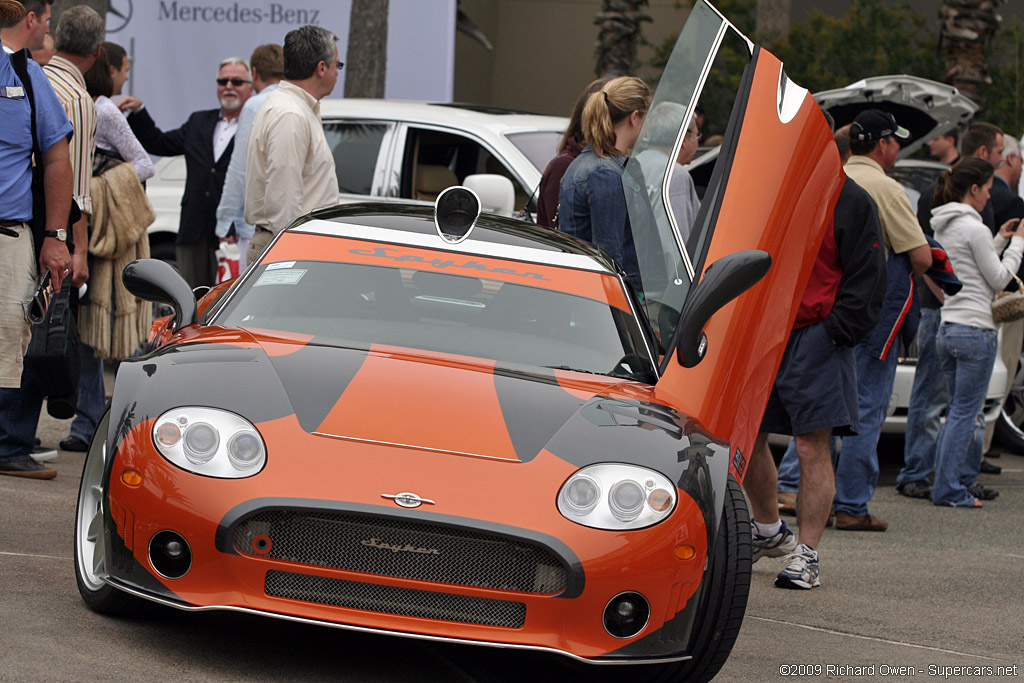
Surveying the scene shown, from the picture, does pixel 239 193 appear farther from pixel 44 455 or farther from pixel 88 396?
pixel 44 455

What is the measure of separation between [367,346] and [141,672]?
49.6 inches

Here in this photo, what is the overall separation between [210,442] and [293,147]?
3.35 meters

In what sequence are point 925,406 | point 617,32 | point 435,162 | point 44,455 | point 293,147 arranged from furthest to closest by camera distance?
point 617,32 < point 435,162 < point 925,406 < point 293,147 < point 44,455

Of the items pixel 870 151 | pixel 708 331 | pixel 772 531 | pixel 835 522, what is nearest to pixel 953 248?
pixel 870 151

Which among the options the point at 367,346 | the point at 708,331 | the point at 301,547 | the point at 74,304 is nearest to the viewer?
the point at 301,547

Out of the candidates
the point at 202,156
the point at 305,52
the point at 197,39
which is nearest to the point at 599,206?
the point at 305,52

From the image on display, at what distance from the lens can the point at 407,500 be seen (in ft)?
11.9

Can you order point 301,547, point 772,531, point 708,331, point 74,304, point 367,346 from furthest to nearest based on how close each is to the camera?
point 74,304
point 772,531
point 708,331
point 367,346
point 301,547

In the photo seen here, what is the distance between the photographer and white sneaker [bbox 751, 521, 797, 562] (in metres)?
5.76

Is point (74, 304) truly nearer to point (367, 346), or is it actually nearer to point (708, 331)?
point (367, 346)

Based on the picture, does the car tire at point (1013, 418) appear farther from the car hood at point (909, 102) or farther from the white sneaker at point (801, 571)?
the white sneaker at point (801, 571)

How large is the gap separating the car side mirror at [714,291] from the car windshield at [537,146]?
13.7ft

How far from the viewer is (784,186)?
16.3ft

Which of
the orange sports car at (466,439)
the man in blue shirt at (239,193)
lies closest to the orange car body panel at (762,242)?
the orange sports car at (466,439)
